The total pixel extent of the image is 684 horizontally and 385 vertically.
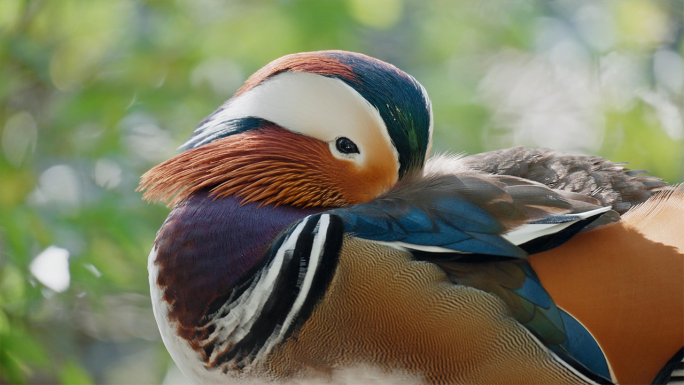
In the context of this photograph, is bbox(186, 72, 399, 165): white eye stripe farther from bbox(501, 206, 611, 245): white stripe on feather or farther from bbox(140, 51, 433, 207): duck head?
bbox(501, 206, 611, 245): white stripe on feather

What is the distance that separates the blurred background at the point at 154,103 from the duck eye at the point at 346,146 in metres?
0.79

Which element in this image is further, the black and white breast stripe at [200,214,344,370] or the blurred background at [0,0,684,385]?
the blurred background at [0,0,684,385]

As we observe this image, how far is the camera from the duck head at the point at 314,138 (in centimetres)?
75

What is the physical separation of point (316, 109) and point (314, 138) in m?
0.04

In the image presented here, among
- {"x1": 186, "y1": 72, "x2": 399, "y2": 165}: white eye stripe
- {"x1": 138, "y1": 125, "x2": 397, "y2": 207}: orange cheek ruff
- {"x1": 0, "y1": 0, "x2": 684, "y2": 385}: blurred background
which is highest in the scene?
{"x1": 186, "y1": 72, "x2": 399, "y2": 165}: white eye stripe

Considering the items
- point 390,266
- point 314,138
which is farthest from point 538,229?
point 314,138

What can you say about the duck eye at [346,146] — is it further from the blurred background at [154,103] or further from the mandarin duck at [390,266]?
the blurred background at [154,103]

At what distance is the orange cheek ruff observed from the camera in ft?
2.56

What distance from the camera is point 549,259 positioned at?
721mm

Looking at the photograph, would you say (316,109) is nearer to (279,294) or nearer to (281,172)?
(281,172)

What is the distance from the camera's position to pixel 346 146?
2.53ft

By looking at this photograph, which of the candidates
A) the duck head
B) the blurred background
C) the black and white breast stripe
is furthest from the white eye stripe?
the blurred background

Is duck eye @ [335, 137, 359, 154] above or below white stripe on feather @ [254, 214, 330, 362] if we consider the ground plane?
above

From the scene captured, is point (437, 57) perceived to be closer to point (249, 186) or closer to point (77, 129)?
point (77, 129)
